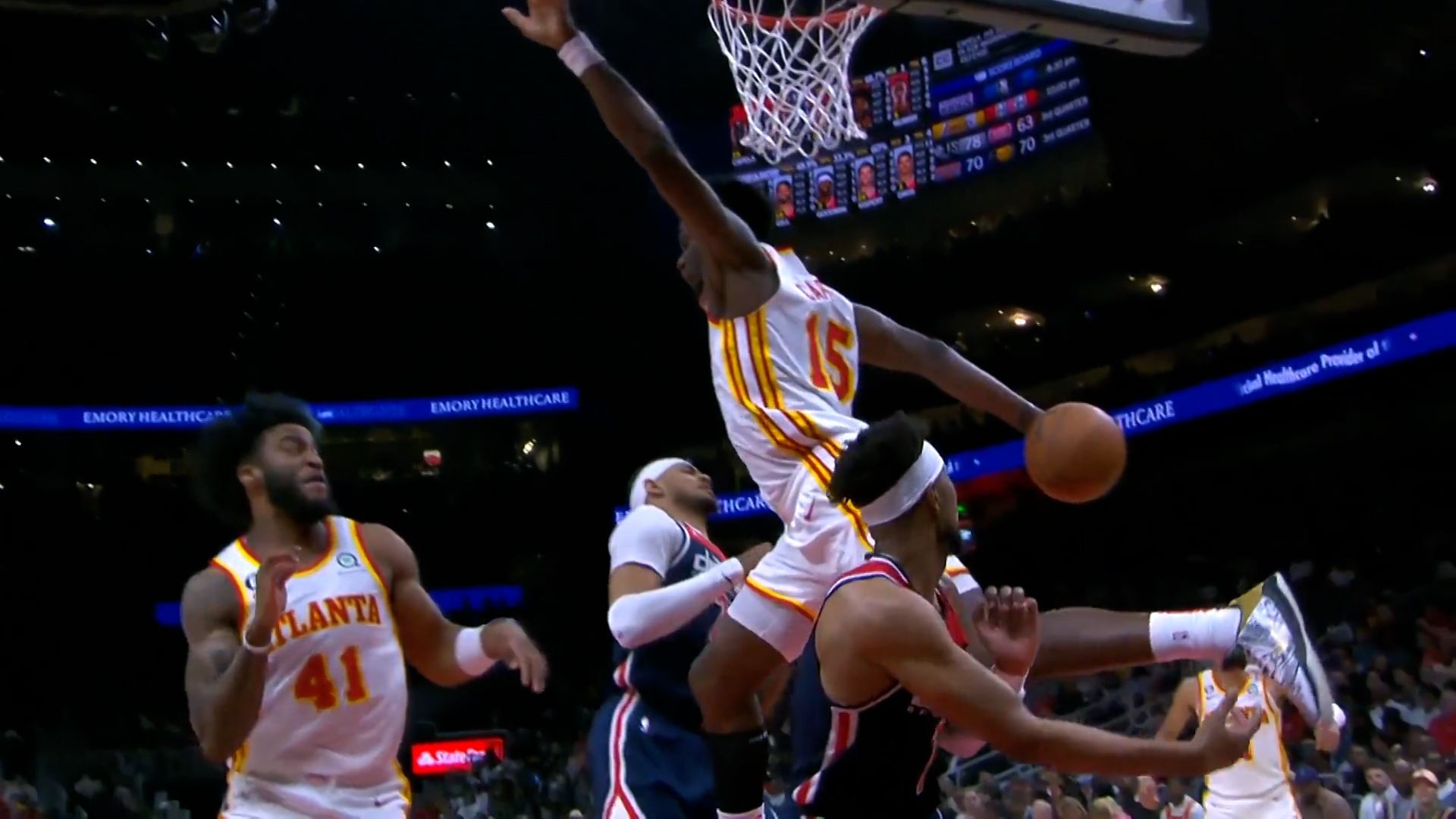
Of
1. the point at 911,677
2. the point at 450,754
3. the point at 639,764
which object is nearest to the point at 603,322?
the point at 450,754

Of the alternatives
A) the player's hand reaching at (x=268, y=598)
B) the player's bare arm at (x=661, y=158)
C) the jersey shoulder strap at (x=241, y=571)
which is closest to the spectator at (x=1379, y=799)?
the player's bare arm at (x=661, y=158)

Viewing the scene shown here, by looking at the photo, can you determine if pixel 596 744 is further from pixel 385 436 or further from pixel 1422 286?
pixel 385 436

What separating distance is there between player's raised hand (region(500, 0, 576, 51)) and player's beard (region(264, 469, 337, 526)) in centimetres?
131

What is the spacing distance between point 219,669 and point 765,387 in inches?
60.1

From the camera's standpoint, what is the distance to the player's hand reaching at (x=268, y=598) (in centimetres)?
333

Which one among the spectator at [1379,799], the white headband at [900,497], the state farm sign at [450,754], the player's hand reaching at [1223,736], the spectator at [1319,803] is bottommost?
the spectator at [1379,799]

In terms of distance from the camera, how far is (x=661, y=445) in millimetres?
23281

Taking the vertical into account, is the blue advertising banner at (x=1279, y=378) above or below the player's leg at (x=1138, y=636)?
above

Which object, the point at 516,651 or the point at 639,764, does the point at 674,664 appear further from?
the point at 516,651

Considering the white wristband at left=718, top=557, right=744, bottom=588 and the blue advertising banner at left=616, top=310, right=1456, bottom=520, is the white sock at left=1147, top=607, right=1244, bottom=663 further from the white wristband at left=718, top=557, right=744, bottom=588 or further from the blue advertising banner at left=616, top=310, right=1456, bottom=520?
the blue advertising banner at left=616, top=310, right=1456, bottom=520

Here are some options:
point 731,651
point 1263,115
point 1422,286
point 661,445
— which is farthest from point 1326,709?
point 661,445

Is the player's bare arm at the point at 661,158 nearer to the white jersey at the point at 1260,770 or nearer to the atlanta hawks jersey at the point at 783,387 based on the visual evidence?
the atlanta hawks jersey at the point at 783,387

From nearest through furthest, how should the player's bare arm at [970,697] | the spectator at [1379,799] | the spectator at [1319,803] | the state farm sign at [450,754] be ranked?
the player's bare arm at [970,697] < the spectator at [1319,803] < the spectator at [1379,799] < the state farm sign at [450,754]

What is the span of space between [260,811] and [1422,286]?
46.4 ft
